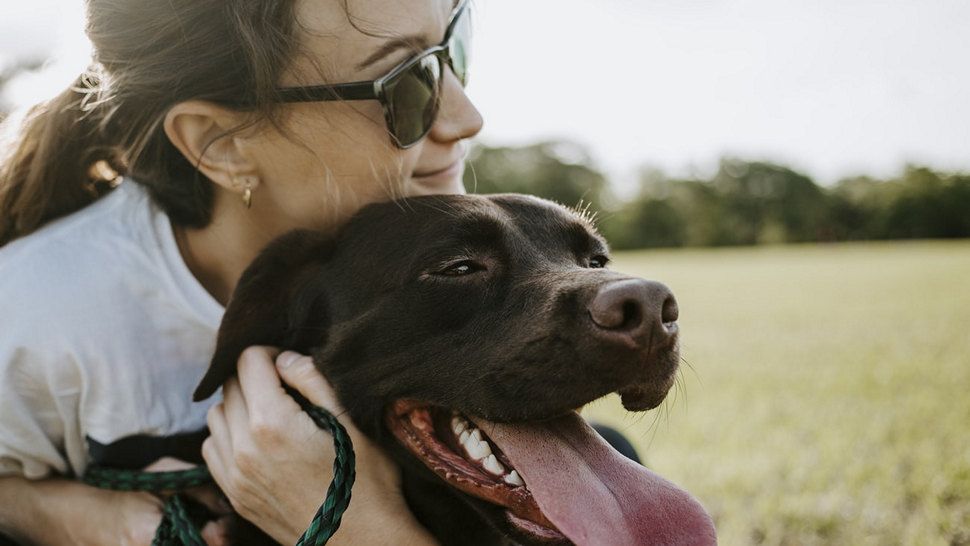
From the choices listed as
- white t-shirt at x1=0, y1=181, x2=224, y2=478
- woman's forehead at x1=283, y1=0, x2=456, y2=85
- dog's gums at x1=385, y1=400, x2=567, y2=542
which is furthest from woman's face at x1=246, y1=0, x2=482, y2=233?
dog's gums at x1=385, y1=400, x2=567, y2=542

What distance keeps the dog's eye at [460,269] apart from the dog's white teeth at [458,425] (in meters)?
0.43

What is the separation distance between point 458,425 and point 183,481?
945 millimetres

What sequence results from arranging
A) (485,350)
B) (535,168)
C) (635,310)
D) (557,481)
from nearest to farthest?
(635,310) → (557,481) → (485,350) → (535,168)

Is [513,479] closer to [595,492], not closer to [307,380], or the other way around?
[595,492]

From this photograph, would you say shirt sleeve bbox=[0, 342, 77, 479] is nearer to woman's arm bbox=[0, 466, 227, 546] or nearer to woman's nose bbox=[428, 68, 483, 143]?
woman's arm bbox=[0, 466, 227, 546]

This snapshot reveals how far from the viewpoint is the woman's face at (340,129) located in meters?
2.65

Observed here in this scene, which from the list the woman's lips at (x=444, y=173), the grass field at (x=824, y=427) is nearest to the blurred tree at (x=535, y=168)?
the grass field at (x=824, y=427)

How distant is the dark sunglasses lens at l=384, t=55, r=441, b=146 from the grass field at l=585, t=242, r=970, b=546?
119 cm

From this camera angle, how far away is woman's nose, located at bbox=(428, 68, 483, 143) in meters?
3.02

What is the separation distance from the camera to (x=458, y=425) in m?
2.33

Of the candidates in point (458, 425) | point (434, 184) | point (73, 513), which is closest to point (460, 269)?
point (458, 425)

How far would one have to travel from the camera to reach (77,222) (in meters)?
2.86

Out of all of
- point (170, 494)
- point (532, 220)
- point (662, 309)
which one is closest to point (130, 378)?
point (170, 494)

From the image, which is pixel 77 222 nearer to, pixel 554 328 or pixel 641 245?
pixel 554 328
